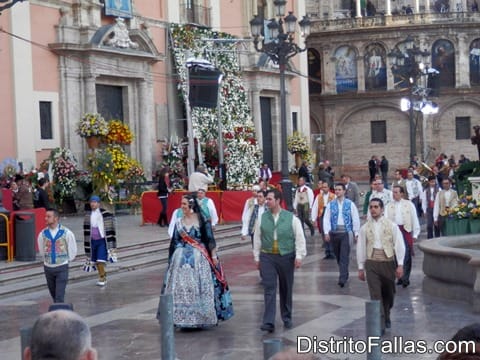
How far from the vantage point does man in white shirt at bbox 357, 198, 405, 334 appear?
11.0m

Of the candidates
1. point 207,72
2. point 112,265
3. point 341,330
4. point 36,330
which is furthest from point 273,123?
point 36,330

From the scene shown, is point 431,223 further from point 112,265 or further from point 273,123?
point 273,123

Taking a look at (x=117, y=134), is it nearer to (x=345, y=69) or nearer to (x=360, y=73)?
(x=360, y=73)

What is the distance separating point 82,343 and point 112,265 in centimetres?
1524

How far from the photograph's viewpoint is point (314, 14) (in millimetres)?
56156

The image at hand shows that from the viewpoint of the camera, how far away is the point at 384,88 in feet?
177

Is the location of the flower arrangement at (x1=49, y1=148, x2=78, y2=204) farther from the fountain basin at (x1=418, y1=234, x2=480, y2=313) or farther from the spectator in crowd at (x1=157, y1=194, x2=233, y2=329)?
A: the spectator in crowd at (x1=157, y1=194, x2=233, y2=329)

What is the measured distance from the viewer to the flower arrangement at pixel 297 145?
40.8m

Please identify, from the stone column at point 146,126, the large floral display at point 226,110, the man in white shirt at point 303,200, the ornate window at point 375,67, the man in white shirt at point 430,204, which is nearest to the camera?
the man in white shirt at point 430,204

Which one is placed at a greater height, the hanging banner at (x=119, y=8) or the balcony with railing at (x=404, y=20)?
the balcony with railing at (x=404, y=20)

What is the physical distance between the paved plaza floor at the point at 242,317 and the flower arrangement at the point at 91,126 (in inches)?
462

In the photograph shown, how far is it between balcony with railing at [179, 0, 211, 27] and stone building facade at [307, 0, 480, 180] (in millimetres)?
18136

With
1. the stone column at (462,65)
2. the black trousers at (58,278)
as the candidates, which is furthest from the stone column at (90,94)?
the stone column at (462,65)

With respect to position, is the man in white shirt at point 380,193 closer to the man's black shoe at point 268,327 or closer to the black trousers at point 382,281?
the black trousers at point 382,281
